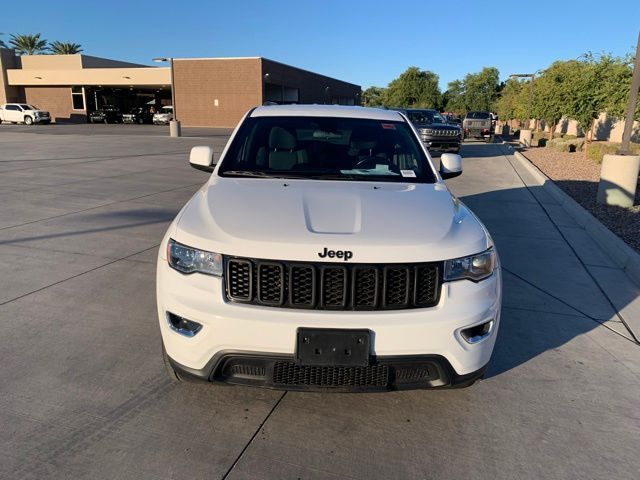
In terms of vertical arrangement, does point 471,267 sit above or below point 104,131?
above

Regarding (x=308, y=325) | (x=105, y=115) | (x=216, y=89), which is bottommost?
(x=105, y=115)

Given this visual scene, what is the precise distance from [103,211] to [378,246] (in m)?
6.87

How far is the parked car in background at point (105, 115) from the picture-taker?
161 ft

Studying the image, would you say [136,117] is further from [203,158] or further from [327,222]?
[327,222]

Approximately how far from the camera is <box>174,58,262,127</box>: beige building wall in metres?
44.4

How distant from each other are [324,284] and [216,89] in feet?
152

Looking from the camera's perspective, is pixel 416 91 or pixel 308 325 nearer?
pixel 308 325

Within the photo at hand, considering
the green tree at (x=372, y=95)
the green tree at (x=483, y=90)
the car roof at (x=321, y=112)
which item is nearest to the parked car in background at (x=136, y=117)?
the green tree at (x=483, y=90)

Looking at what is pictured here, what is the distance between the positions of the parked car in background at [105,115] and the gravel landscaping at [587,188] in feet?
137

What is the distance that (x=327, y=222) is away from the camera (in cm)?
284

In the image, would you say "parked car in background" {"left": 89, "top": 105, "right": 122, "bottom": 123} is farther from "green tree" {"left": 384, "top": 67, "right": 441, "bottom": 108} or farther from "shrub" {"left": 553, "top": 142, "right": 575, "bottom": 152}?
"shrub" {"left": 553, "top": 142, "right": 575, "bottom": 152}

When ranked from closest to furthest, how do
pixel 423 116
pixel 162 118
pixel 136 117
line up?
1. pixel 423 116
2. pixel 162 118
3. pixel 136 117

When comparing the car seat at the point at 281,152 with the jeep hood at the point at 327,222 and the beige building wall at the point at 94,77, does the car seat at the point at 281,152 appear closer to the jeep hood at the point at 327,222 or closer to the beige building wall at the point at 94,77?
the jeep hood at the point at 327,222

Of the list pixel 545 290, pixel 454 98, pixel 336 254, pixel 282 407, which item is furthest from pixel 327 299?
pixel 454 98
